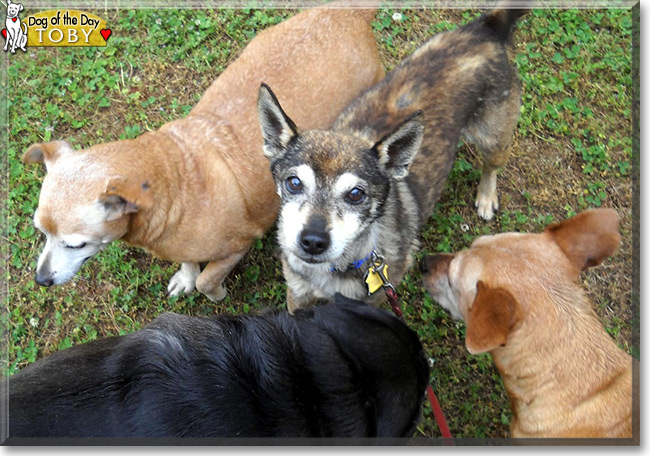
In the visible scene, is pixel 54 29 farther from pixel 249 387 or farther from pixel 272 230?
pixel 249 387

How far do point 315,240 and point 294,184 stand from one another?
1.60 feet

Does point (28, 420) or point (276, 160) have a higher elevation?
point (276, 160)

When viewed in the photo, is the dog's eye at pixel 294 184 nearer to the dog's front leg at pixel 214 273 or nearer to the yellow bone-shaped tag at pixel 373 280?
the yellow bone-shaped tag at pixel 373 280

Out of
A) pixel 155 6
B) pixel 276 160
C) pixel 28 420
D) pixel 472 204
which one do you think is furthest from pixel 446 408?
pixel 155 6

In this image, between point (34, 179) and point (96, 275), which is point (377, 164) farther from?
point (34, 179)

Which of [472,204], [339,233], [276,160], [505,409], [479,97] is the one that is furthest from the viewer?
[472,204]

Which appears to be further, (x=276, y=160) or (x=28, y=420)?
(x=276, y=160)

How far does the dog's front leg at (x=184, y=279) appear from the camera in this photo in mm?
4816

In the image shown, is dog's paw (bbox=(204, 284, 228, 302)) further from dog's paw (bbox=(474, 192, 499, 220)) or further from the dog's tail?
the dog's tail

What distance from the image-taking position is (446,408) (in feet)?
15.6

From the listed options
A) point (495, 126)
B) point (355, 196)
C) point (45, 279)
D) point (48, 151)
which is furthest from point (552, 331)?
point (48, 151)

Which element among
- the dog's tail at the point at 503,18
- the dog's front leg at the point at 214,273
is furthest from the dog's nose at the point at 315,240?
the dog's tail at the point at 503,18

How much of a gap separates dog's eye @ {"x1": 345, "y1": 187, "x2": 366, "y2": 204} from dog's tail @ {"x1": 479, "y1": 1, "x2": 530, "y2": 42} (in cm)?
215

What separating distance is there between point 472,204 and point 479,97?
1.56 meters
